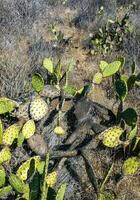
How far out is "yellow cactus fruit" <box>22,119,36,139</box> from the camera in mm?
3910

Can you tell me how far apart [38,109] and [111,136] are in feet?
2.57

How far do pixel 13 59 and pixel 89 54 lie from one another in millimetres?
1212

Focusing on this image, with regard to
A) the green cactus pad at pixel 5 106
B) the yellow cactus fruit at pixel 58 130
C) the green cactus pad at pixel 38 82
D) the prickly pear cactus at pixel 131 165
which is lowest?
the prickly pear cactus at pixel 131 165

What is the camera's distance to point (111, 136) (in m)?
3.80

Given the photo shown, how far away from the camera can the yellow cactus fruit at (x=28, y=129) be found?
12.8ft

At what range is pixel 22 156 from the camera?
13.3 feet

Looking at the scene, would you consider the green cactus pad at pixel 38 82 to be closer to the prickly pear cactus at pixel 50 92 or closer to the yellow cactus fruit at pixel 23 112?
the prickly pear cactus at pixel 50 92

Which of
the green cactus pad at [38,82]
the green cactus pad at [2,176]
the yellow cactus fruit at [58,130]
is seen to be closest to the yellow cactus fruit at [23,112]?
the green cactus pad at [38,82]

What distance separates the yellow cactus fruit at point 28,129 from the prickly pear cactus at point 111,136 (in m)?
0.62

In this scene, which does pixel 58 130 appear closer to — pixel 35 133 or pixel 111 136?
pixel 35 133

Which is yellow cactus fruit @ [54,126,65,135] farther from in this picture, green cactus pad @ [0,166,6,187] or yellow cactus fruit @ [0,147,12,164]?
green cactus pad @ [0,166,6,187]

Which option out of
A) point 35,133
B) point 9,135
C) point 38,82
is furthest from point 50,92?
point 9,135

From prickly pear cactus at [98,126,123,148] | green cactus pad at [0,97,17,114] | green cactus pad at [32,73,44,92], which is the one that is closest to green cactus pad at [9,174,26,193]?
prickly pear cactus at [98,126,123,148]

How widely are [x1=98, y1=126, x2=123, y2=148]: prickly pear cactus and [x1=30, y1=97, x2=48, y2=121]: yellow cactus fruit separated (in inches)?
26.1
